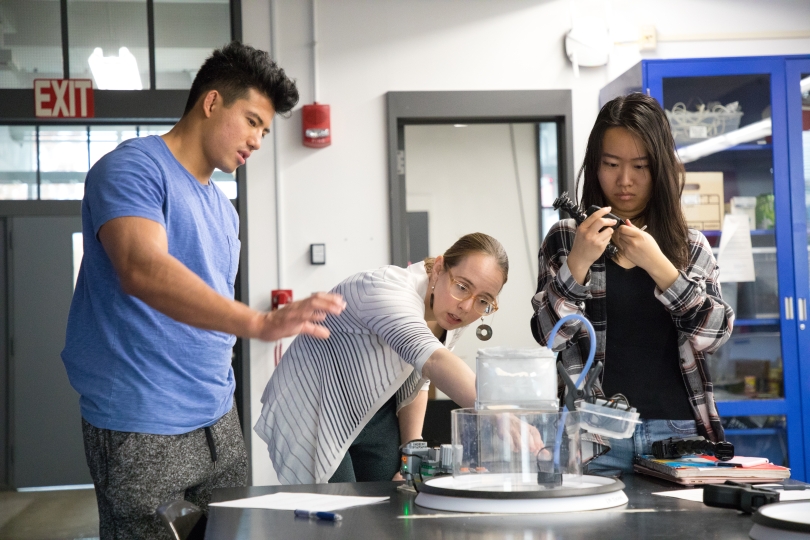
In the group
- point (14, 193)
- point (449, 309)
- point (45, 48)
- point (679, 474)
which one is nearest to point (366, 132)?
point (45, 48)

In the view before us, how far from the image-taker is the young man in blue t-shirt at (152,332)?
56.6 inches

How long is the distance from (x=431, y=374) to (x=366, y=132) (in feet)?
8.66

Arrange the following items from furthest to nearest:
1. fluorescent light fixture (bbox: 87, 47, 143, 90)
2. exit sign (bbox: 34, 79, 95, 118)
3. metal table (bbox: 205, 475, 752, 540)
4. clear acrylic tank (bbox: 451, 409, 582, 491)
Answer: fluorescent light fixture (bbox: 87, 47, 143, 90) → exit sign (bbox: 34, 79, 95, 118) → clear acrylic tank (bbox: 451, 409, 582, 491) → metal table (bbox: 205, 475, 752, 540)

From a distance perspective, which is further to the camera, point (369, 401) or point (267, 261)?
point (267, 261)

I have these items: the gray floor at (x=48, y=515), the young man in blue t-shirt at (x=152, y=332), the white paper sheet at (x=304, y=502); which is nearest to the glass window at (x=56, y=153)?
the gray floor at (x=48, y=515)

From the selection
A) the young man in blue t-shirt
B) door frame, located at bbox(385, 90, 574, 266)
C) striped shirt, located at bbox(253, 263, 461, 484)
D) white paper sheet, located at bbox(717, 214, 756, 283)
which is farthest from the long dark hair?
door frame, located at bbox(385, 90, 574, 266)

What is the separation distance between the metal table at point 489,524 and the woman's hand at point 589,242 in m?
0.55

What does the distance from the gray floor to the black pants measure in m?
2.75

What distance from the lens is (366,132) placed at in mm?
4129

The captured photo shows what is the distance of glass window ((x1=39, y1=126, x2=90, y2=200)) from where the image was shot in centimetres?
426

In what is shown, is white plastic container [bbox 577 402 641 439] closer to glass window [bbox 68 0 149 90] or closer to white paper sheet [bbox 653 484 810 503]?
white paper sheet [bbox 653 484 810 503]

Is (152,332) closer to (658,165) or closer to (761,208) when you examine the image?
(658,165)

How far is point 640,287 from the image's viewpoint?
1.84 metres

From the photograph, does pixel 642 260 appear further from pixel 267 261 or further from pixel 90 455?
pixel 267 261
